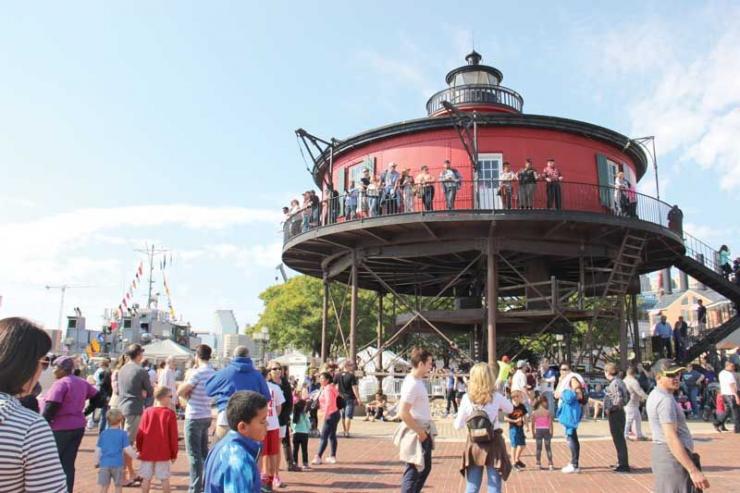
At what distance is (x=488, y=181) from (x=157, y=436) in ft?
44.4

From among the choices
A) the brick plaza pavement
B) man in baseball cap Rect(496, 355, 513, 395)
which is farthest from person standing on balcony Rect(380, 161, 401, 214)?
the brick plaza pavement

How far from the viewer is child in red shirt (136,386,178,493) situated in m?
7.20

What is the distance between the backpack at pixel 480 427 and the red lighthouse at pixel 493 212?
38.3 feet

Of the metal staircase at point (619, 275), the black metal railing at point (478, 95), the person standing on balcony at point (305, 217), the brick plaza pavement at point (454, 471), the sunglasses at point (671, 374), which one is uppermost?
the black metal railing at point (478, 95)

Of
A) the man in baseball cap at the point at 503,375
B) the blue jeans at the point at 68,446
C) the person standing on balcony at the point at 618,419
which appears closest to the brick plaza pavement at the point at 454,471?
the person standing on balcony at the point at 618,419

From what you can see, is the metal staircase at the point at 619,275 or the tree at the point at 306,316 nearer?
the metal staircase at the point at 619,275

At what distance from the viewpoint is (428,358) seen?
21.2ft

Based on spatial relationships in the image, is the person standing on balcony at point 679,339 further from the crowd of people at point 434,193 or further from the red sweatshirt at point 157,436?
the red sweatshirt at point 157,436

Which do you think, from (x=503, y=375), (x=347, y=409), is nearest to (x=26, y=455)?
(x=347, y=409)

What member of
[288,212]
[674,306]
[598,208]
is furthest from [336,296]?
[674,306]

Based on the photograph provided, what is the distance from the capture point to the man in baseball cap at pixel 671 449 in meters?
4.89

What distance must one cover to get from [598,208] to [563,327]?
577cm

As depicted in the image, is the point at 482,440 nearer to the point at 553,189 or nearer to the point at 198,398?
the point at 198,398

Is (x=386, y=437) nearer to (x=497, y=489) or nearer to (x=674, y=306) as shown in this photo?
(x=497, y=489)
